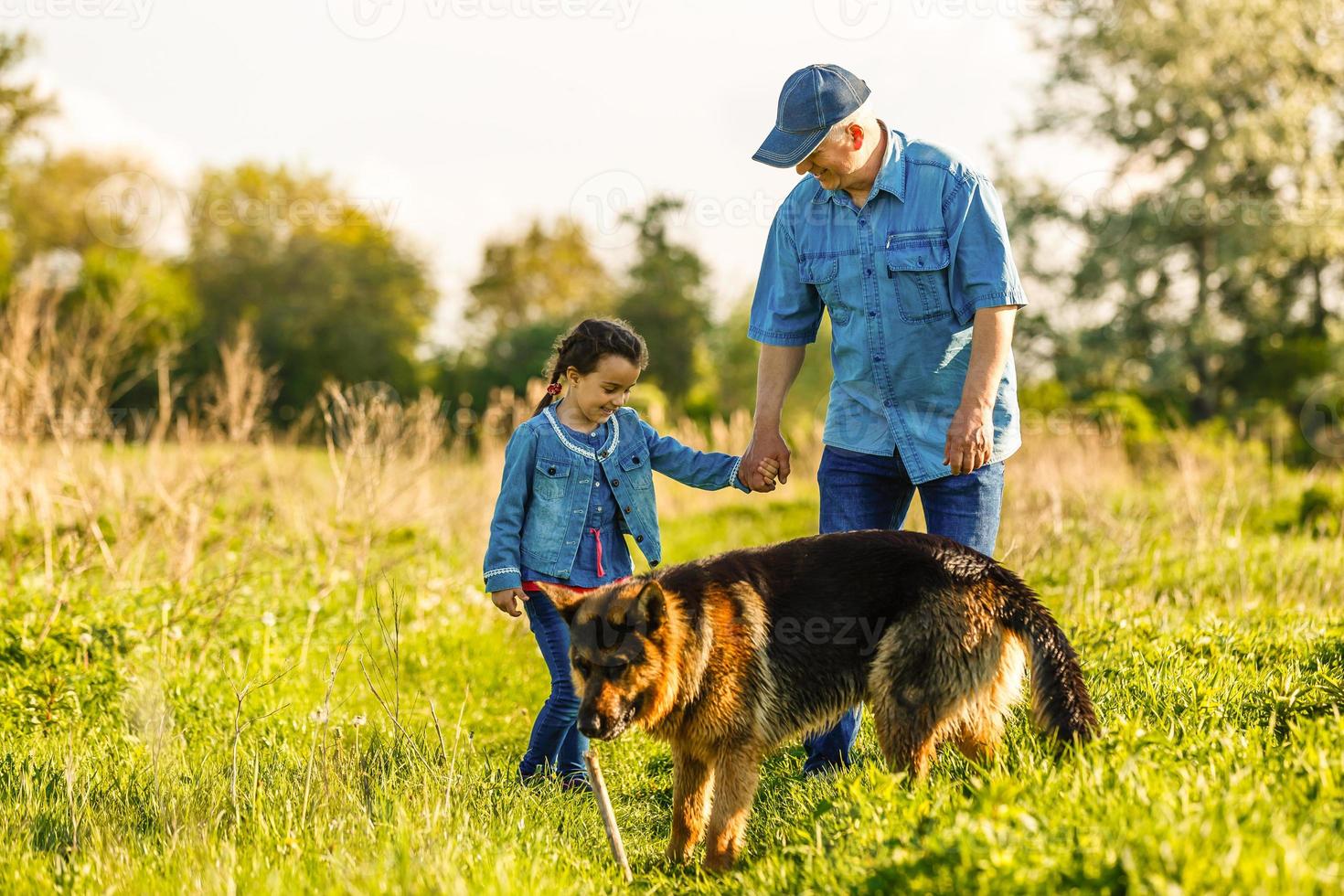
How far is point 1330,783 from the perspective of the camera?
308 cm

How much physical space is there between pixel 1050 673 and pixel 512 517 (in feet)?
7.13

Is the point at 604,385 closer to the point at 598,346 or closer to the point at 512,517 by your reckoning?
the point at 598,346

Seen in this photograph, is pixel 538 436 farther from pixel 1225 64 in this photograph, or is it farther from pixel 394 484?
pixel 1225 64

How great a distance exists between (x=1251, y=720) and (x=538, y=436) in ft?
9.49

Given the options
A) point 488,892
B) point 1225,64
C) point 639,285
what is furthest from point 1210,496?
point 639,285

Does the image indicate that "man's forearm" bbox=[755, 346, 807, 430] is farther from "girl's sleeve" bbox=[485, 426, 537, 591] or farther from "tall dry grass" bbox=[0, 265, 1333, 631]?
"tall dry grass" bbox=[0, 265, 1333, 631]

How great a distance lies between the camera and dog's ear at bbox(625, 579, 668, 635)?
144 inches

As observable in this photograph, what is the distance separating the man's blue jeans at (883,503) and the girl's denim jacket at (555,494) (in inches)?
16.2


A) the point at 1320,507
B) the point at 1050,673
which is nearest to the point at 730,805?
the point at 1050,673

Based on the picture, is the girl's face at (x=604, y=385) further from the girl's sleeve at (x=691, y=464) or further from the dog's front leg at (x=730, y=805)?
the dog's front leg at (x=730, y=805)

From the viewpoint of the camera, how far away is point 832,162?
4441 millimetres

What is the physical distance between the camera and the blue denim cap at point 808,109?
432 centimetres

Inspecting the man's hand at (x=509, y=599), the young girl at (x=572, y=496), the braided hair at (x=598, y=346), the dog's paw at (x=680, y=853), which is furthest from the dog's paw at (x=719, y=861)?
the braided hair at (x=598, y=346)

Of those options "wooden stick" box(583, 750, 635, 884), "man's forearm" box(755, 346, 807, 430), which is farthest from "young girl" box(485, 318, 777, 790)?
"wooden stick" box(583, 750, 635, 884)
